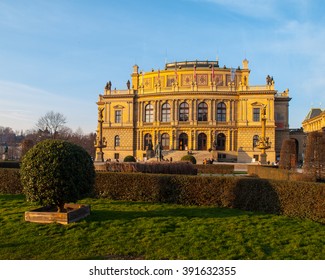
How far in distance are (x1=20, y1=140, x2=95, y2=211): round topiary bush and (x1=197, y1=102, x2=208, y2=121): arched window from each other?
5318 centimetres

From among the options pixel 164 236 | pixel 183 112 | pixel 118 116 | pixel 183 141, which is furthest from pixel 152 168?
pixel 118 116

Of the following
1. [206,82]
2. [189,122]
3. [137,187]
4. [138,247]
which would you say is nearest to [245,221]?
[138,247]

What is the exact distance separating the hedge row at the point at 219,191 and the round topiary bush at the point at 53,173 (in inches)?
162

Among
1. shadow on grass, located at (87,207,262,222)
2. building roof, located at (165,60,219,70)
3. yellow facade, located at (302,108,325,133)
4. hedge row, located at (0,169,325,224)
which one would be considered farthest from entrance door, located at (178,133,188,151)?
shadow on grass, located at (87,207,262,222)

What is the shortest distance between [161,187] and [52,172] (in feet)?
16.6

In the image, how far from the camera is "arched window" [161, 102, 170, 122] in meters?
63.4

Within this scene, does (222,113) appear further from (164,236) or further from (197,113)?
(164,236)

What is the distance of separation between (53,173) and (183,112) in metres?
54.1

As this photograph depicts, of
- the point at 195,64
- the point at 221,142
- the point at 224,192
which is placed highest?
the point at 195,64

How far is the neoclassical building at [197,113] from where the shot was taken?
59.8 meters

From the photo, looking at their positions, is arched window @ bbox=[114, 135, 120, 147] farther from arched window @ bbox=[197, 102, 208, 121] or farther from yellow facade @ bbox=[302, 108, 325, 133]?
yellow facade @ bbox=[302, 108, 325, 133]

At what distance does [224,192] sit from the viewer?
40.9ft

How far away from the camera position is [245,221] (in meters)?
10.0

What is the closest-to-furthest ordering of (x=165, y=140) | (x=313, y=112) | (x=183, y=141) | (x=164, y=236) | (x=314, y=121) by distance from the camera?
(x=164, y=236) → (x=183, y=141) → (x=165, y=140) → (x=314, y=121) → (x=313, y=112)
